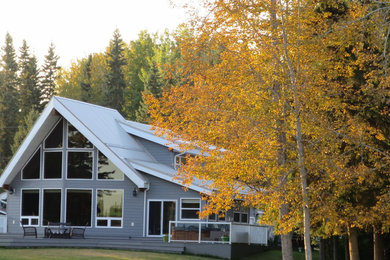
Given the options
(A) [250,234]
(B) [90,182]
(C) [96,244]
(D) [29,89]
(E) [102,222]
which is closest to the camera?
(C) [96,244]

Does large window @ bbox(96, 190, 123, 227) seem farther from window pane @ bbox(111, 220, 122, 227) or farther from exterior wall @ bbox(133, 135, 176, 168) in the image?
exterior wall @ bbox(133, 135, 176, 168)

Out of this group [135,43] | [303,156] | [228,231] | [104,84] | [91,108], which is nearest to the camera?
[303,156]

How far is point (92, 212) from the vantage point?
29391mm

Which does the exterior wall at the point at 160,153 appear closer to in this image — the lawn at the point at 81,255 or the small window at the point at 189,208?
the small window at the point at 189,208

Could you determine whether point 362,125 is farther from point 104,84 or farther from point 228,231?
point 104,84

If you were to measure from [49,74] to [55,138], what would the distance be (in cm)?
4038

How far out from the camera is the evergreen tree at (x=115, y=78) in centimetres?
6619

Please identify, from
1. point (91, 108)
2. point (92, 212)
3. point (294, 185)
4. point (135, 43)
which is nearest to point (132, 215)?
point (92, 212)

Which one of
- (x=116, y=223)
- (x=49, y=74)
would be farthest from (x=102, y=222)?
(x=49, y=74)

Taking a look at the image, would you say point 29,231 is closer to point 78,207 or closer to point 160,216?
point 78,207

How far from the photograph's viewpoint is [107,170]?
29.6m

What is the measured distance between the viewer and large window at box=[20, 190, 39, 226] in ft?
98.6

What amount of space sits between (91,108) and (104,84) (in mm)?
35265

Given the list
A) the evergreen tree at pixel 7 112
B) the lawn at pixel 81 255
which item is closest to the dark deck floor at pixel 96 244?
the lawn at pixel 81 255
